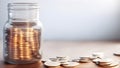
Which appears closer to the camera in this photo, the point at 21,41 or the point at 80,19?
the point at 21,41

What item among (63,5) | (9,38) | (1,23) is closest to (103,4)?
(63,5)

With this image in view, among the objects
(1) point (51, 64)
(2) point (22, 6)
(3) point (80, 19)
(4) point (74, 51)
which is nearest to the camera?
(1) point (51, 64)

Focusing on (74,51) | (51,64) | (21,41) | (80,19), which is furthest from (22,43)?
(80,19)

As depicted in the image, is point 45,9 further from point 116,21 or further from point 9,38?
point 9,38

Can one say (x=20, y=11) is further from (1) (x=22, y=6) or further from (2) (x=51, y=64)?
(2) (x=51, y=64)

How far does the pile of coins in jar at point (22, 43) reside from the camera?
2.68 ft

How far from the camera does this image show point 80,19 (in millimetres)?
1368

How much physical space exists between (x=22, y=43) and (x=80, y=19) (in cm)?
60

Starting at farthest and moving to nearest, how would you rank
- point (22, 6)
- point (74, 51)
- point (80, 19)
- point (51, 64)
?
point (80, 19)
point (74, 51)
point (22, 6)
point (51, 64)

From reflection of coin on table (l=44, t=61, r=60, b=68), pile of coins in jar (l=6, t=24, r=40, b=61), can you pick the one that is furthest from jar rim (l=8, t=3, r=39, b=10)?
reflection of coin on table (l=44, t=61, r=60, b=68)

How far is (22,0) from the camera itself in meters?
1.33

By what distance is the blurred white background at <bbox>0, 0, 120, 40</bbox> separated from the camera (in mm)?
1354

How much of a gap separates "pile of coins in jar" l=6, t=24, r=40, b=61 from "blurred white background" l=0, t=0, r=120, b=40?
20.3 inches

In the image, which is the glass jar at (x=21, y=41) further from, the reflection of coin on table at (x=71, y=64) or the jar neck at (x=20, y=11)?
the reflection of coin on table at (x=71, y=64)
